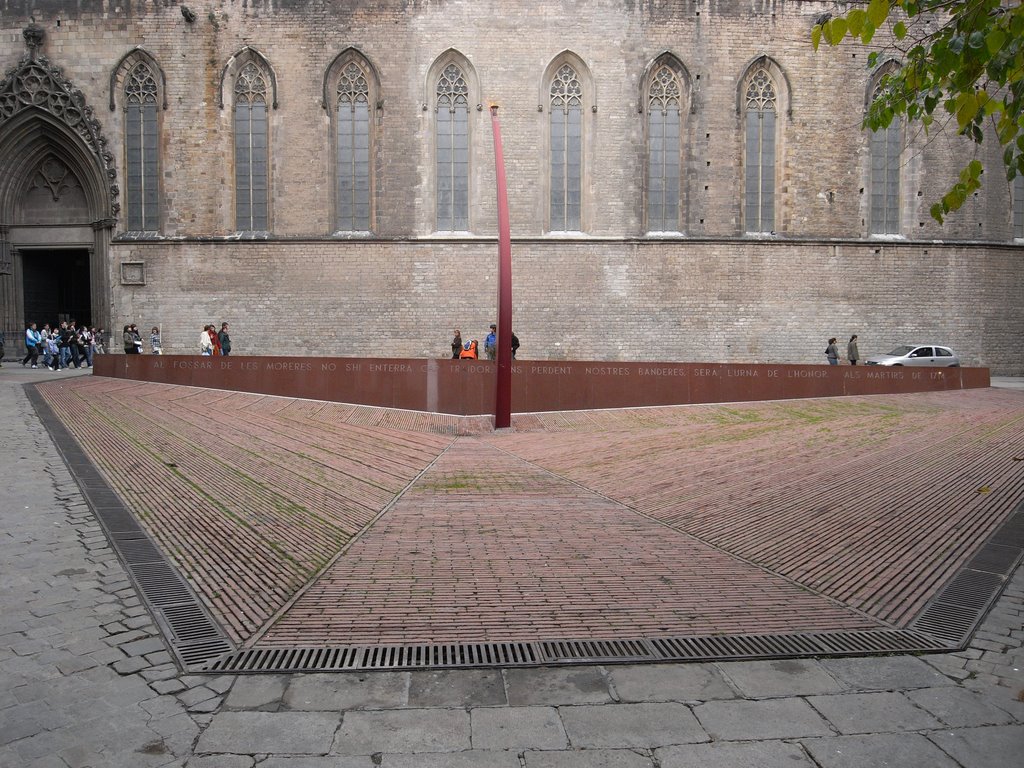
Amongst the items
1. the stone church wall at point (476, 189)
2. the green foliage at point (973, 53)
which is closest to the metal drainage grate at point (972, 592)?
the green foliage at point (973, 53)

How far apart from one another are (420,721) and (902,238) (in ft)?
89.6

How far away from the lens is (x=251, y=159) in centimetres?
2548

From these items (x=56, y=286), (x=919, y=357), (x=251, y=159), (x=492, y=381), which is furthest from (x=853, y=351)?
Answer: (x=56, y=286)

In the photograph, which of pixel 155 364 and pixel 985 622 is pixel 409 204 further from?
pixel 985 622

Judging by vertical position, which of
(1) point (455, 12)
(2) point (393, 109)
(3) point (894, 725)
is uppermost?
(1) point (455, 12)

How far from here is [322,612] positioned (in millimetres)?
4719

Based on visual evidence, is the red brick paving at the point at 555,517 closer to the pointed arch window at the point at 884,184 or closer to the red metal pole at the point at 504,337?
the red metal pole at the point at 504,337

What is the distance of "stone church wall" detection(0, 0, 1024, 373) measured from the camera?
24922mm

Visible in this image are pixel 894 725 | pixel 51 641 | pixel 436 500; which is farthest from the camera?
pixel 436 500

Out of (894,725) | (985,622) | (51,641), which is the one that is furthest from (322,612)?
(985,622)

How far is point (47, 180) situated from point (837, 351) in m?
27.1

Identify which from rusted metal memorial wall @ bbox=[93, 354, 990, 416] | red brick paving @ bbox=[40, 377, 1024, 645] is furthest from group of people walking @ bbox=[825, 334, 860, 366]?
red brick paving @ bbox=[40, 377, 1024, 645]

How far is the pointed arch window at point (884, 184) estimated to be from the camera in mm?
26297

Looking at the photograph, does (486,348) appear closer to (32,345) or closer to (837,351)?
(837,351)
